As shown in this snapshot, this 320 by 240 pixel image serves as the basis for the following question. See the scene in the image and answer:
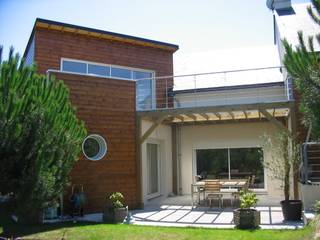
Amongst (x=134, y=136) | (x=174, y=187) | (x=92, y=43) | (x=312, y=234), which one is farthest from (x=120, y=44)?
(x=312, y=234)

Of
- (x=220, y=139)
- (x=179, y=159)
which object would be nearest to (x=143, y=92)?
(x=179, y=159)

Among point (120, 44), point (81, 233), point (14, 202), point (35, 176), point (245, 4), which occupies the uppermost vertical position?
point (120, 44)

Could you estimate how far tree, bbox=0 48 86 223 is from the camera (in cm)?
774

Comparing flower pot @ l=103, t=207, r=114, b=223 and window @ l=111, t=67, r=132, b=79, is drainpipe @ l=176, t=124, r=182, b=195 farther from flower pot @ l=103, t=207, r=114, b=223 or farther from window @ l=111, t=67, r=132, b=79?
flower pot @ l=103, t=207, r=114, b=223

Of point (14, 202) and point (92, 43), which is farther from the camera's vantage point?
point (92, 43)

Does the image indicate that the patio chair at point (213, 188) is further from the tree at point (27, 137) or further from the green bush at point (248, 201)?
the tree at point (27, 137)

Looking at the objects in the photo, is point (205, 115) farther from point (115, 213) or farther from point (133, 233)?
point (133, 233)

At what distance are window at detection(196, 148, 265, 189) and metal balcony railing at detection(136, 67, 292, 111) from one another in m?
2.37

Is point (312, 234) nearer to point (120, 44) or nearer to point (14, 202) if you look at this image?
point (14, 202)

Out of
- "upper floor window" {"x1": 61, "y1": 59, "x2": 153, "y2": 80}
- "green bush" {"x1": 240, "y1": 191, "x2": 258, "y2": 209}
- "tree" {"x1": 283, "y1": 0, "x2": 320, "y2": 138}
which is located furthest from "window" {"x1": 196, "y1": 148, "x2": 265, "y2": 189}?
"tree" {"x1": 283, "y1": 0, "x2": 320, "y2": 138}

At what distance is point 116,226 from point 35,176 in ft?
10.3

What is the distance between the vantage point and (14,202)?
26.8ft

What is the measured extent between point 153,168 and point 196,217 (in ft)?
17.0

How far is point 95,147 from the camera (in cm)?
1333
